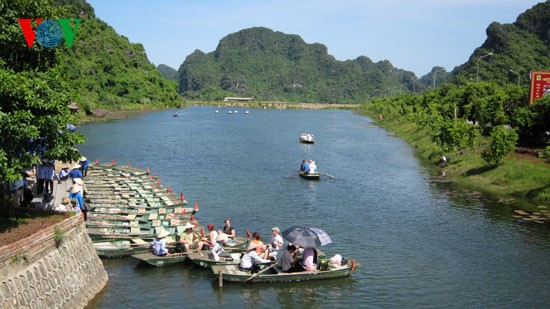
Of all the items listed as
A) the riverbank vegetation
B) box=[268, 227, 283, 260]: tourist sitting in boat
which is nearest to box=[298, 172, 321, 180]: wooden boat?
the riverbank vegetation

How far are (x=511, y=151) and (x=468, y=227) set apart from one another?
1512 centimetres

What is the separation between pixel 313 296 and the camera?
71.5 ft

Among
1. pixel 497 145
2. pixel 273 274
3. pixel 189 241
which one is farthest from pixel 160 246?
pixel 497 145

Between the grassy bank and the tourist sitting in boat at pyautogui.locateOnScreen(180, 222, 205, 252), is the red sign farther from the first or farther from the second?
the tourist sitting in boat at pyautogui.locateOnScreen(180, 222, 205, 252)

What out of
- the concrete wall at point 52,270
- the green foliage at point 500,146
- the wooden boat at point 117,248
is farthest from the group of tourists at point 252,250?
the green foliage at point 500,146

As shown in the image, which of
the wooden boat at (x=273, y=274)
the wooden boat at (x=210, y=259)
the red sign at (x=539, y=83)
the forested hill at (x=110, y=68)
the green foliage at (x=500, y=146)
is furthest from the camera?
the forested hill at (x=110, y=68)

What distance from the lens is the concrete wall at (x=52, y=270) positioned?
15250 millimetres

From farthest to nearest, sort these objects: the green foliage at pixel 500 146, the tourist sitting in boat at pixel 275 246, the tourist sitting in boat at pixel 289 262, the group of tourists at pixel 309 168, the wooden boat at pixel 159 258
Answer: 1. the group of tourists at pixel 309 168
2. the green foliage at pixel 500 146
3. the tourist sitting in boat at pixel 275 246
4. the wooden boat at pixel 159 258
5. the tourist sitting in boat at pixel 289 262

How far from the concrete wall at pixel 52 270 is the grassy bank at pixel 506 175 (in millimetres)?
29297

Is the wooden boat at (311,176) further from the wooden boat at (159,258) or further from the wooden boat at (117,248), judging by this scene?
→ the wooden boat at (159,258)

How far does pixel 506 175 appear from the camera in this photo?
41594 mm

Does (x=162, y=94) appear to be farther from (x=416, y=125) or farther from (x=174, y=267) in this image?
(x=174, y=267)

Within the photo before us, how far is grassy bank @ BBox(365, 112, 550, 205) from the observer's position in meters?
38.4

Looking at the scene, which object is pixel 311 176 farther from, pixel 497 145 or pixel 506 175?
pixel 506 175
